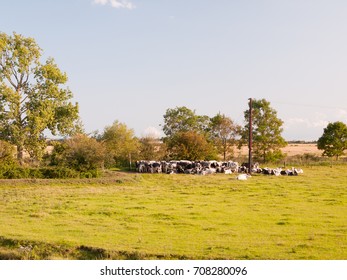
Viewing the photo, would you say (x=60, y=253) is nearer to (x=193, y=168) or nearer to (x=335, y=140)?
(x=193, y=168)

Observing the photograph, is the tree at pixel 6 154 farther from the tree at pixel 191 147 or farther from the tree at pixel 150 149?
the tree at pixel 191 147

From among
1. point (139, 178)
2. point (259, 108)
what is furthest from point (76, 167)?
point (259, 108)

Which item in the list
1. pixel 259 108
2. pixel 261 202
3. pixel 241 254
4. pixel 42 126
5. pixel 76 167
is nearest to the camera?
pixel 241 254

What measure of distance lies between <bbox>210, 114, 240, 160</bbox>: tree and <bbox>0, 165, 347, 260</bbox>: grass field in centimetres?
2627

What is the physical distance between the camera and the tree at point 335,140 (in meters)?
59.0

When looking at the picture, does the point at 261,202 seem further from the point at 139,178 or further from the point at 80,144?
the point at 80,144

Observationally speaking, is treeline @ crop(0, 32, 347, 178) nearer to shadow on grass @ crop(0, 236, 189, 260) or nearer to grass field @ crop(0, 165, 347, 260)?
grass field @ crop(0, 165, 347, 260)

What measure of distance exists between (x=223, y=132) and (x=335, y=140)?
15.6 meters

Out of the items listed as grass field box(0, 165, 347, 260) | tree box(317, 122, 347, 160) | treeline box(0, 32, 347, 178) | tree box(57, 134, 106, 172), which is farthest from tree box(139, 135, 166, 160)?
tree box(317, 122, 347, 160)

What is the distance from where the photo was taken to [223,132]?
5562 cm

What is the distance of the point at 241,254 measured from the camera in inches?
501

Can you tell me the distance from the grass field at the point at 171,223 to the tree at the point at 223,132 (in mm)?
26269

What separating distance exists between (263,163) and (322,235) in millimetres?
40190

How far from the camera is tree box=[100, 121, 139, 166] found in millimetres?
46531
